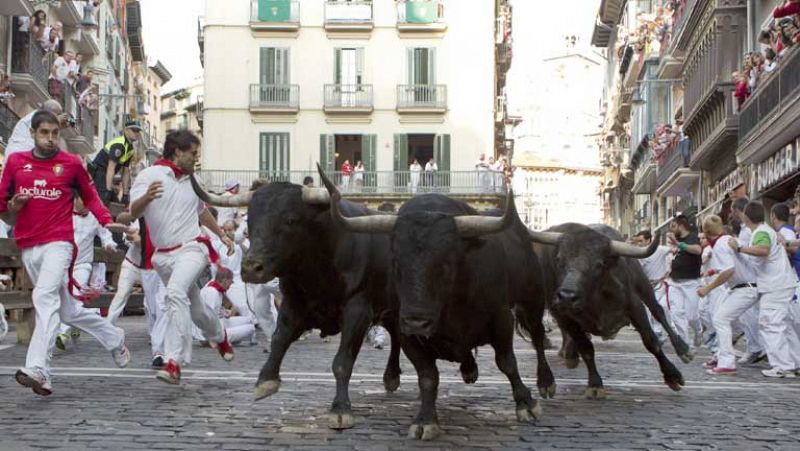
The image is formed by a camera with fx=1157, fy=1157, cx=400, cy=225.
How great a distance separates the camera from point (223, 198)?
356 inches

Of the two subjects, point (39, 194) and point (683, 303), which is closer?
point (39, 194)

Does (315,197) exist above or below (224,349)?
above

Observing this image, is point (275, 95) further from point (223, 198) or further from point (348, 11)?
point (223, 198)

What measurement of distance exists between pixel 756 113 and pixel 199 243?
62.0 ft

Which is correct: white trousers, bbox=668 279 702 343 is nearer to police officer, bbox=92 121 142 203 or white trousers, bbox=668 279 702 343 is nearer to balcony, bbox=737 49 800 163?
balcony, bbox=737 49 800 163

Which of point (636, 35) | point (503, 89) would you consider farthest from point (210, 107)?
point (503, 89)

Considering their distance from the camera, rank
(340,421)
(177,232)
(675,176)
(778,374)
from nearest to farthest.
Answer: (340,421), (177,232), (778,374), (675,176)

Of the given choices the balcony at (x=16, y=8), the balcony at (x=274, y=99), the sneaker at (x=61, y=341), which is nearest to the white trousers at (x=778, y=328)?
the sneaker at (x=61, y=341)

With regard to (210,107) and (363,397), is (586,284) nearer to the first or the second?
(363,397)

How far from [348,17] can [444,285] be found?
145 ft

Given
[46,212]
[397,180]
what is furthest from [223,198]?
[397,180]

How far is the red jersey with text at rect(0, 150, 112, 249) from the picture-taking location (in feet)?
29.7

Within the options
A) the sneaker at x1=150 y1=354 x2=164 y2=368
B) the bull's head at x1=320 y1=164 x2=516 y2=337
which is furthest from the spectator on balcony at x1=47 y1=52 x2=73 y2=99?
the bull's head at x1=320 y1=164 x2=516 y2=337

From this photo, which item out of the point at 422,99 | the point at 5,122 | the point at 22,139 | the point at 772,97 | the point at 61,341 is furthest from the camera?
the point at 422,99
